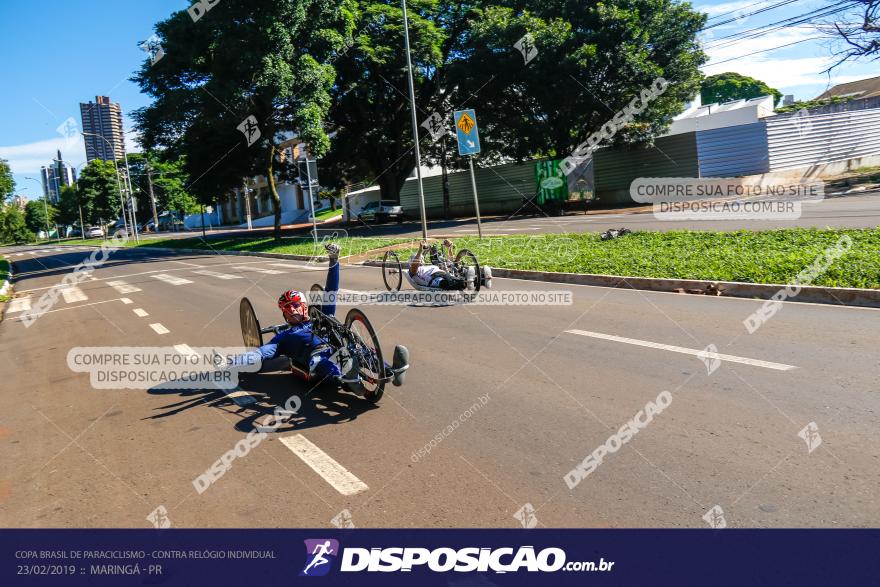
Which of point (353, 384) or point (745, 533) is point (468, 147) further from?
point (745, 533)

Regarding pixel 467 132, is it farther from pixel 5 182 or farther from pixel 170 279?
pixel 5 182

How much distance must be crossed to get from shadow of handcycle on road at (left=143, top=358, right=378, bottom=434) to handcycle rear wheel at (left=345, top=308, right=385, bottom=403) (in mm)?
162

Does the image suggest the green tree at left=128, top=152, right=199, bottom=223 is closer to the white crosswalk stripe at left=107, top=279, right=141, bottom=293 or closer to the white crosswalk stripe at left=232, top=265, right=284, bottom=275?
the white crosswalk stripe at left=232, top=265, right=284, bottom=275

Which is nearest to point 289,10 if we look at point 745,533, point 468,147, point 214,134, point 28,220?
point 214,134

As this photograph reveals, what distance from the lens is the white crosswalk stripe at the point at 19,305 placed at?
16.5 m

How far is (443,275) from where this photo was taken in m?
11.5

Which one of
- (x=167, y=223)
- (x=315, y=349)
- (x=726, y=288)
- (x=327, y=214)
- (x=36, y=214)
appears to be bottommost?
(x=726, y=288)

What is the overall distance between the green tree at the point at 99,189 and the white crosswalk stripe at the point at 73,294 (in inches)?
2748

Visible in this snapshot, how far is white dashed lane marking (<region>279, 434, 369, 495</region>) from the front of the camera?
4.33 m

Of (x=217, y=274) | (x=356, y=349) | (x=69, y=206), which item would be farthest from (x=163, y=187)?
(x=356, y=349)

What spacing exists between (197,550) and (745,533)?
2.96 m

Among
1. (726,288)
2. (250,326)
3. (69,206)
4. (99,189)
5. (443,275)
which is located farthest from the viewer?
(69,206)

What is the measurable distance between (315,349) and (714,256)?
8.59 meters

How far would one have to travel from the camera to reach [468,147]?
18438 millimetres
